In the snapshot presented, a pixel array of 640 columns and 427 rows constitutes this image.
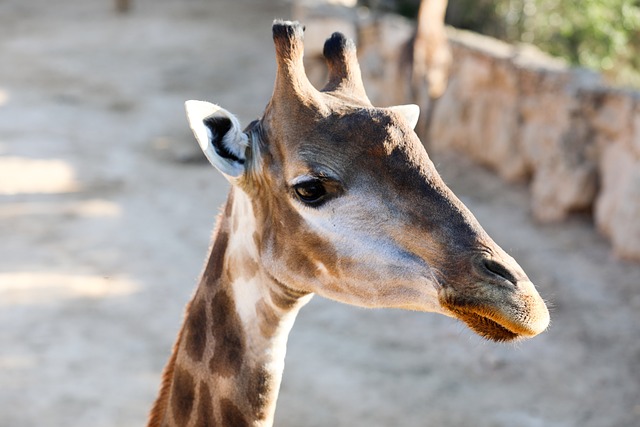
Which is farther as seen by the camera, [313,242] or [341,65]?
[341,65]

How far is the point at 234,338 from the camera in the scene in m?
3.20

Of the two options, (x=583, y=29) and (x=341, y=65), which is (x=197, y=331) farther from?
(x=583, y=29)

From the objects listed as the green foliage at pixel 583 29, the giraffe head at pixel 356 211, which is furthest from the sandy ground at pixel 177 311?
the giraffe head at pixel 356 211

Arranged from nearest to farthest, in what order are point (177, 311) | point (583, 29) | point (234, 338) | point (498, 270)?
1. point (498, 270)
2. point (234, 338)
3. point (177, 311)
4. point (583, 29)

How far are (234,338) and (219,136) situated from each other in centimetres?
76

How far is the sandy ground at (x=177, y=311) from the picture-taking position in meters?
6.89

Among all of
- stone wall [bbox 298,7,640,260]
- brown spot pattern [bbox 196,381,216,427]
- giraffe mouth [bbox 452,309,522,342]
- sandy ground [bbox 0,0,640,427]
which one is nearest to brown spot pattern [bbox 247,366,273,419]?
brown spot pattern [bbox 196,381,216,427]

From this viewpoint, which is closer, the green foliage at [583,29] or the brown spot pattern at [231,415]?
the brown spot pattern at [231,415]

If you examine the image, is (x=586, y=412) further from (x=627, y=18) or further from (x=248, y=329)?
(x=627, y=18)

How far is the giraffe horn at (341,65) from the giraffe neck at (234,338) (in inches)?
23.5

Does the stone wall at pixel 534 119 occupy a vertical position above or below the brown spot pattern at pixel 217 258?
below

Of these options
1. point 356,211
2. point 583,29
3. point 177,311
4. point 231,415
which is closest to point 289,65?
point 356,211

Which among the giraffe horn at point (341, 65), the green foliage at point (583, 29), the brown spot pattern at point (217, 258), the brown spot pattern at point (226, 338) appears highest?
the giraffe horn at point (341, 65)

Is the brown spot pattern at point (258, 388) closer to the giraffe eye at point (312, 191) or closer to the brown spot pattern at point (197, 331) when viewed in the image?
the brown spot pattern at point (197, 331)
